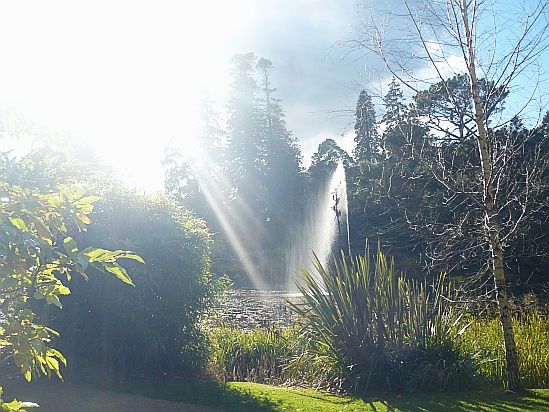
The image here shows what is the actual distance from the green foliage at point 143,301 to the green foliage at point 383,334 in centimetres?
212

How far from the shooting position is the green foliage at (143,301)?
28.5 feet

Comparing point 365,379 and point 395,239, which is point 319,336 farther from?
point 395,239

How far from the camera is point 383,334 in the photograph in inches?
315

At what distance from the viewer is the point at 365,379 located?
782 centimetres

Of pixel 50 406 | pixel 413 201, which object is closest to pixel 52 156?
pixel 50 406

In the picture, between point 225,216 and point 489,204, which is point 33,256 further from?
point 225,216

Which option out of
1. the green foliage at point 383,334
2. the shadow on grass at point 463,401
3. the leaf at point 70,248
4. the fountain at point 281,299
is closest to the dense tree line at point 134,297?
the green foliage at point 383,334

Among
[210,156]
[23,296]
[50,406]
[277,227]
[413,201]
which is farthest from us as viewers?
[210,156]

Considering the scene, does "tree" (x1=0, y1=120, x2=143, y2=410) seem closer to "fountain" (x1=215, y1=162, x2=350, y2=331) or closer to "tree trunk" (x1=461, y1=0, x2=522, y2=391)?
"tree trunk" (x1=461, y1=0, x2=522, y2=391)

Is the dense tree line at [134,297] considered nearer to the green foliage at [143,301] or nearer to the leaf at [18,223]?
the green foliage at [143,301]

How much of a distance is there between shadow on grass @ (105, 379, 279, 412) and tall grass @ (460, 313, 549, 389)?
3.10 metres

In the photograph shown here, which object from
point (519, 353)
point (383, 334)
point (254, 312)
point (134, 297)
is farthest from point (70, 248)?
point (254, 312)

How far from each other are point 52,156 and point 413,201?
19865mm

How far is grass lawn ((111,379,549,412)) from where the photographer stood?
653cm
